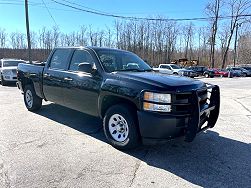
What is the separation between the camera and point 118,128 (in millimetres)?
4789

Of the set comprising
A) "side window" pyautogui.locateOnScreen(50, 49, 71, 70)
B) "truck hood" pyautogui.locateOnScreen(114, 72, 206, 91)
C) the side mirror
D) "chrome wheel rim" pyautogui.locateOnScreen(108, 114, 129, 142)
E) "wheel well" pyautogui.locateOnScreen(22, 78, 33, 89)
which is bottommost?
"chrome wheel rim" pyautogui.locateOnScreen(108, 114, 129, 142)

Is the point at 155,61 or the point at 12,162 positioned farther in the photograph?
the point at 155,61

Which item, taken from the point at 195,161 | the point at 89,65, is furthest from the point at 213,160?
the point at 89,65

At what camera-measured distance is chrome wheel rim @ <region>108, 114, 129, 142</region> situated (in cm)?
464

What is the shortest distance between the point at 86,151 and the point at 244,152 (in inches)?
110

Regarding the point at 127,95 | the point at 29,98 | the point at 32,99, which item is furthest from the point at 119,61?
the point at 29,98

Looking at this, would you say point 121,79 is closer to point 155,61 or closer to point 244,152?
point 244,152

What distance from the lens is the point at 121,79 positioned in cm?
464

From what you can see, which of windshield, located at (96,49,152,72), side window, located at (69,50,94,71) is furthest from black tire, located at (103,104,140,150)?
side window, located at (69,50,94,71)

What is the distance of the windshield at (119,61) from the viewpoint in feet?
17.6

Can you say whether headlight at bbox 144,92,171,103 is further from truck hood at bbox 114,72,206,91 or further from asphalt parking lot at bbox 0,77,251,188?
asphalt parking lot at bbox 0,77,251,188

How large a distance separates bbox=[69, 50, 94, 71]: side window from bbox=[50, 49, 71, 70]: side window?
0.90ft

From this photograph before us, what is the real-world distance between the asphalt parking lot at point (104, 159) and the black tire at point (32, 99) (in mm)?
1139

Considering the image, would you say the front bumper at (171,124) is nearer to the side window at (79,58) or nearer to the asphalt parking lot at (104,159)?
the asphalt parking lot at (104,159)
